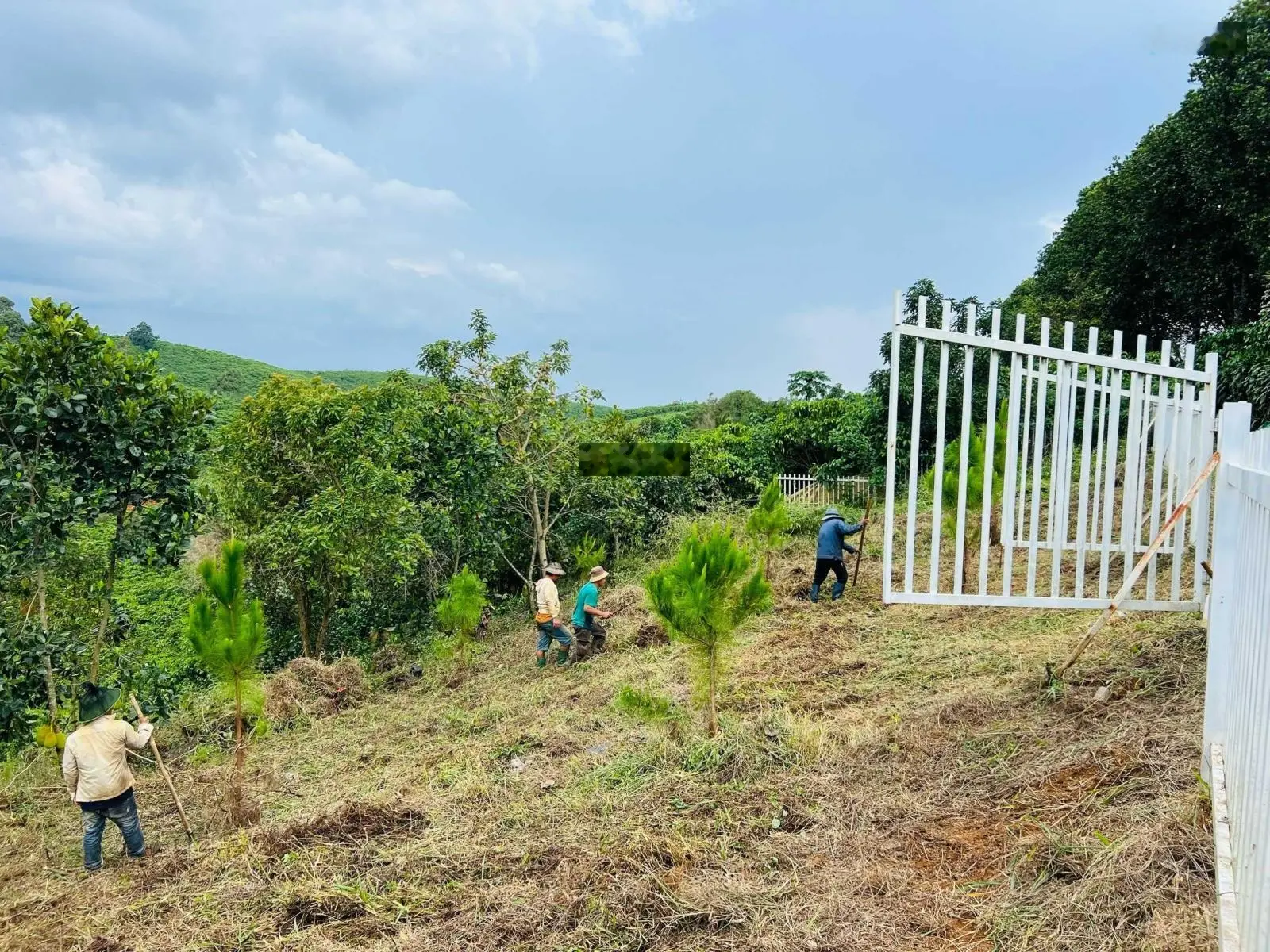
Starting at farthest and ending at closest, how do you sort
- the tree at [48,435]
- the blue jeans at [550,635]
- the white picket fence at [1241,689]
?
the blue jeans at [550,635]
the tree at [48,435]
the white picket fence at [1241,689]

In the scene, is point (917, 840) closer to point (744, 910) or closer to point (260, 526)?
point (744, 910)

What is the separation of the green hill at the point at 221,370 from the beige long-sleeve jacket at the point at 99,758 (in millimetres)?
25593

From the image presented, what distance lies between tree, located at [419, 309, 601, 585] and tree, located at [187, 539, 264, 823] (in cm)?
675

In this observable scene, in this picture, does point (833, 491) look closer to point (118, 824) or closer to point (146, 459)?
point (146, 459)

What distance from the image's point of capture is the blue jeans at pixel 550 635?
28.0 feet

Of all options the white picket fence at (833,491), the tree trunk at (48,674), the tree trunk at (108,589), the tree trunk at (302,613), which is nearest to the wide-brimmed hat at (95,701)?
the tree trunk at (48,674)

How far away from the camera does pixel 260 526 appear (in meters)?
11.4

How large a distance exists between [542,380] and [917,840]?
9405 millimetres

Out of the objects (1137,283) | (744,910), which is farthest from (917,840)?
(1137,283)

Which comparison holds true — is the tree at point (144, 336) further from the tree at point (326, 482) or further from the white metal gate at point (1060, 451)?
the white metal gate at point (1060, 451)

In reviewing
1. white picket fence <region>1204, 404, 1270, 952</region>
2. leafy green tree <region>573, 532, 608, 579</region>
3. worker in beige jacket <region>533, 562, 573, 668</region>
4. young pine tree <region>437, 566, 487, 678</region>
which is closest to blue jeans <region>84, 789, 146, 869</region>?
worker in beige jacket <region>533, 562, 573, 668</region>

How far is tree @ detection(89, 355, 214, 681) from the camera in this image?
18.8ft

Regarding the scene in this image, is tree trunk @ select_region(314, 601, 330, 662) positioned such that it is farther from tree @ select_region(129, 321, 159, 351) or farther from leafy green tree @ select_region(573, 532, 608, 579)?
tree @ select_region(129, 321, 159, 351)

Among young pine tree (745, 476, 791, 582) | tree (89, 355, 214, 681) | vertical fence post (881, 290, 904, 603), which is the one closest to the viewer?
vertical fence post (881, 290, 904, 603)
